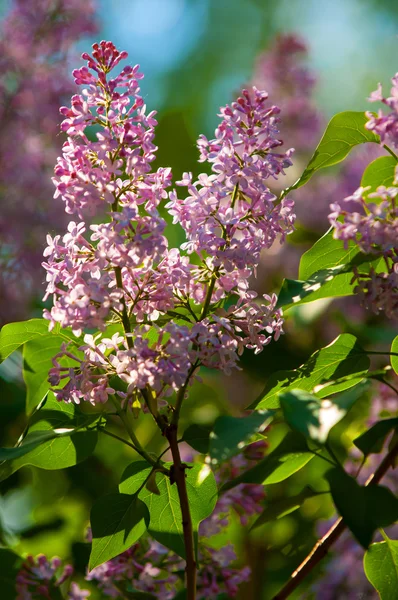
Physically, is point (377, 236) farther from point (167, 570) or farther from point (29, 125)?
point (29, 125)

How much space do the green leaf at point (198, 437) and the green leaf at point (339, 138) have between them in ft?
0.78

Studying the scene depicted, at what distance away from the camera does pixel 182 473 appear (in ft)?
1.95

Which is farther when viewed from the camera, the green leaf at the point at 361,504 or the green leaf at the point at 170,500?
the green leaf at the point at 170,500

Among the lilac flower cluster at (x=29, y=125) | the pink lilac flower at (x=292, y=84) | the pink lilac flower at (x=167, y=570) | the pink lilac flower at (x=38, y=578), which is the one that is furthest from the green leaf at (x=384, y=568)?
the pink lilac flower at (x=292, y=84)

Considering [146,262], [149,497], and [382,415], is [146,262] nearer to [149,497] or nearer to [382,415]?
[149,497]

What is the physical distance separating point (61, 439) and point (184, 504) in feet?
0.43

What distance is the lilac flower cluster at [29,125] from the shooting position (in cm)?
166

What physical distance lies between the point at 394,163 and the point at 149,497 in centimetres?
36

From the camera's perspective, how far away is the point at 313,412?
0.48 m

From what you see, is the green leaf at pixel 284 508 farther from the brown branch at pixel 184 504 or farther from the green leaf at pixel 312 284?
the green leaf at pixel 312 284

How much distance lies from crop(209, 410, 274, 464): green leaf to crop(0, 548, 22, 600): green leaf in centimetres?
52

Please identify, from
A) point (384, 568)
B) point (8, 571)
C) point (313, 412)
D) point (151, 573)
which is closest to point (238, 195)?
point (313, 412)

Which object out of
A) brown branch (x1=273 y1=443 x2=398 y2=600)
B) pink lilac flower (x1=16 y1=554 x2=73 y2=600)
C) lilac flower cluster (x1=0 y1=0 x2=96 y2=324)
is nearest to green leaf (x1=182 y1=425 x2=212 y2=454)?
brown branch (x1=273 y1=443 x2=398 y2=600)

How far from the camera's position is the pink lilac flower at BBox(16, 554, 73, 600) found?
2.92 feet
